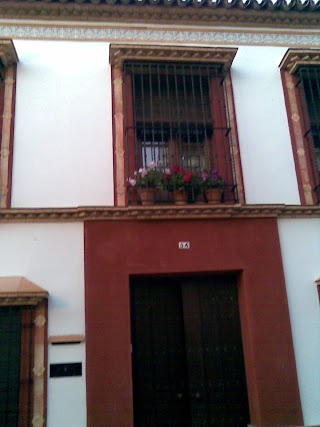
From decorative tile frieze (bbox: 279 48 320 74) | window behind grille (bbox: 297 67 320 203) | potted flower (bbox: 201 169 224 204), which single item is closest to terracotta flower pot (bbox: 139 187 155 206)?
potted flower (bbox: 201 169 224 204)

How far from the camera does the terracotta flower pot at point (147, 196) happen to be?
6.71 m

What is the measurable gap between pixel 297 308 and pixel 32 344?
3657 mm

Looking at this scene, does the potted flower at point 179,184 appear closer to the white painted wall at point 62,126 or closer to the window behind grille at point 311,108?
the white painted wall at point 62,126

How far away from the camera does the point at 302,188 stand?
7.20 meters

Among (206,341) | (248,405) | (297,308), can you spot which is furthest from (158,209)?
(248,405)

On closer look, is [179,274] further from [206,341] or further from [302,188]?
[302,188]

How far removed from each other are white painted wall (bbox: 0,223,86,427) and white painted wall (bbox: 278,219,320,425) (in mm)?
2925

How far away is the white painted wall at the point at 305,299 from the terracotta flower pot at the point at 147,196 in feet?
6.39

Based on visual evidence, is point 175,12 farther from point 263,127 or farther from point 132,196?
point 132,196

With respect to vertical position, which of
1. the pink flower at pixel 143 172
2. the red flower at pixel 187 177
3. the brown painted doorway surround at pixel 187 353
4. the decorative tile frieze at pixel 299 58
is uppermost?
the decorative tile frieze at pixel 299 58

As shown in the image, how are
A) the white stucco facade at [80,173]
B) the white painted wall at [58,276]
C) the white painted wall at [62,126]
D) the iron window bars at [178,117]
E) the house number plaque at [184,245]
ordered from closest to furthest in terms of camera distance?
the white painted wall at [58,276], the white stucco facade at [80,173], the house number plaque at [184,245], the white painted wall at [62,126], the iron window bars at [178,117]

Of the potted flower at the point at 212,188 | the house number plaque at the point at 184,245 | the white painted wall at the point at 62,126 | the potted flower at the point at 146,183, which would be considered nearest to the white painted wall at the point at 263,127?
the potted flower at the point at 212,188

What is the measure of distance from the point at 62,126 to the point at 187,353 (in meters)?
3.80

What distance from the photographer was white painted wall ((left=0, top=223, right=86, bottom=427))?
19.5 ft
